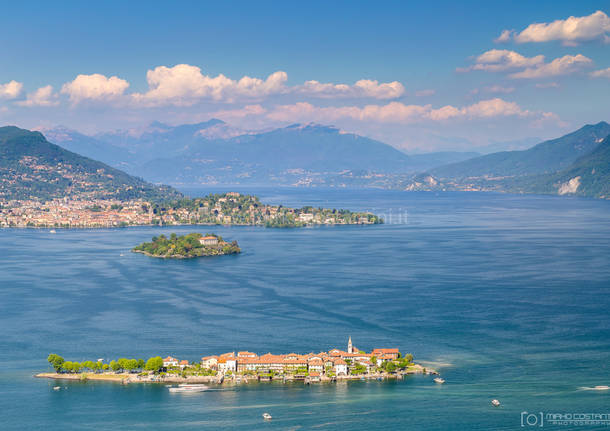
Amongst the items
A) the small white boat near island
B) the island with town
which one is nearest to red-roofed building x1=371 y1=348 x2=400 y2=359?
the island with town

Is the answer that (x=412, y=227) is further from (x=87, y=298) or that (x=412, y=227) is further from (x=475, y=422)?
(x=475, y=422)

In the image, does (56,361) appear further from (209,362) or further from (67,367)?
(209,362)

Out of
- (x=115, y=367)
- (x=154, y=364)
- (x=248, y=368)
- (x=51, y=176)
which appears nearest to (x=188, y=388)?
(x=154, y=364)

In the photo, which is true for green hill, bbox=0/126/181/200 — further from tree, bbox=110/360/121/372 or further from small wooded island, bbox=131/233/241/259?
tree, bbox=110/360/121/372

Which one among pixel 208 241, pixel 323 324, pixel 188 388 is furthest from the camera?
pixel 208 241

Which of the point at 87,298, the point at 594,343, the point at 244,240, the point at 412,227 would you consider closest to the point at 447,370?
the point at 594,343

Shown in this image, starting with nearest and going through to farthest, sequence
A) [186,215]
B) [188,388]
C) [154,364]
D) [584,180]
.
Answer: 1. [188,388]
2. [154,364]
3. [186,215]
4. [584,180]

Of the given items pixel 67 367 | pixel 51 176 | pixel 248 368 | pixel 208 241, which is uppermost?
pixel 51 176
